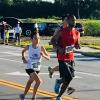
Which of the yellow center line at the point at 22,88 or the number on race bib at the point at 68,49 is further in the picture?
the yellow center line at the point at 22,88

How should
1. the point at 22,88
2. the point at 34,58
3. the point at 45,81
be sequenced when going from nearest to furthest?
the point at 34,58, the point at 22,88, the point at 45,81

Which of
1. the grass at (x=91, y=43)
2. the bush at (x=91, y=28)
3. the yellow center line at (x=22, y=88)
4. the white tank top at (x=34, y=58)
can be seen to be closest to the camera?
the white tank top at (x=34, y=58)

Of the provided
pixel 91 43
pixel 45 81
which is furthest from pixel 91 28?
pixel 45 81

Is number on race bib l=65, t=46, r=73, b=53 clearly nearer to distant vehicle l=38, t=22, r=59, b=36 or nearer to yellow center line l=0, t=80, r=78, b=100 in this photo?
yellow center line l=0, t=80, r=78, b=100

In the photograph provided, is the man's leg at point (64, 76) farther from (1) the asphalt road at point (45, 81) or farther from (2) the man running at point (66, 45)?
(1) the asphalt road at point (45, 81)

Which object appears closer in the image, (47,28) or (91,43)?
(91,43)

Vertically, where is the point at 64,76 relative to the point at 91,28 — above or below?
above

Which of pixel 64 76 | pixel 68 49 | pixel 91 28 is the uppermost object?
pixel 68 49

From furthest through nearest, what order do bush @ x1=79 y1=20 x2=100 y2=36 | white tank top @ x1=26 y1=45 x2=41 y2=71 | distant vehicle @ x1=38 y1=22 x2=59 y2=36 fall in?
bush @ x1=79 y1=20 x2=100 y2=36 → distant vehicle @ x1=38 y1=22 x2=59 y2=36 → white tank top @ x1=26 y1=45 x2=41 y2=71

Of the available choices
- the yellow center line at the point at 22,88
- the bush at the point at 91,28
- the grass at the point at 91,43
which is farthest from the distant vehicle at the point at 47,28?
the yellow center line at the point at 22,88

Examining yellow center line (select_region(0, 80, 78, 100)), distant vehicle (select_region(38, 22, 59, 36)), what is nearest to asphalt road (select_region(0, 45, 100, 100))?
yellow center line (select_region(0, 80, 78, 100))

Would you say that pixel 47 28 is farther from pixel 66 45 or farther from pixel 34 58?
pixel 66 45

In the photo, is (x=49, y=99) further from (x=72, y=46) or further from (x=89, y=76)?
(x=89, y=76)

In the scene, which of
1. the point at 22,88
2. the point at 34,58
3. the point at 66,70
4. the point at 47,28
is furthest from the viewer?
the point at 47,28
